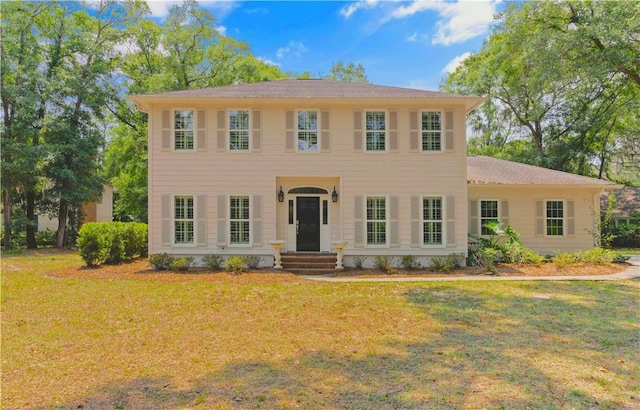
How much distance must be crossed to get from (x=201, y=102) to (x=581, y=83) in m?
19.9

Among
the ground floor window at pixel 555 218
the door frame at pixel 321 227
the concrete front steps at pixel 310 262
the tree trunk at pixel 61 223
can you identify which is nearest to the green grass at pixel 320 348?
the concrete front steps at pixel 310 262

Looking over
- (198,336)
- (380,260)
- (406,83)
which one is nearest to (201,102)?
(380,260)

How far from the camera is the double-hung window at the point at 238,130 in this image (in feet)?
38.9

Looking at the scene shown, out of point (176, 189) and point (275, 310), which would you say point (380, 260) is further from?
point (176, 189)

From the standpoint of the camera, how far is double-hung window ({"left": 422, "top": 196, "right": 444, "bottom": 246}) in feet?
38.8

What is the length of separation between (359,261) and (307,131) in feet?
15.1

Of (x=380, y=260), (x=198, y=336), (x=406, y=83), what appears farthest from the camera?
(x=406, y=83)

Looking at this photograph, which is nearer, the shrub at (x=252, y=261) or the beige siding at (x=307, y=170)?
the shrub at (x=252, y=261)

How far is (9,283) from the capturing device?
9055 millimetres

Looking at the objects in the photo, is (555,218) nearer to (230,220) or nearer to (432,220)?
(432,220)

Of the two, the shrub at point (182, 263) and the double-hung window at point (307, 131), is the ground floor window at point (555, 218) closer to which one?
the double-hung window at point (307, 131)

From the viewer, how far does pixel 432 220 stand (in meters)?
11.8

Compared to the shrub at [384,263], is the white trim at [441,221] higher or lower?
higher

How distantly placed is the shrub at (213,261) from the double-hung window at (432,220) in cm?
662
